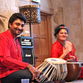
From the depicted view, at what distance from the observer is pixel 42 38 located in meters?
5.77

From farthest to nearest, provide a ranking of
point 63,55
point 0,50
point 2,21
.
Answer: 1. point 2,21
2. point 63,55
3. point 0,50

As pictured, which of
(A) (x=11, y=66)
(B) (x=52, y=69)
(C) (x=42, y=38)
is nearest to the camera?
(A) (x=11, y=66)

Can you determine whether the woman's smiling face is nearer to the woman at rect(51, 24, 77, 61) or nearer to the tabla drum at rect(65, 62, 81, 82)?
the woman at rect(51, 24, 77, 61)

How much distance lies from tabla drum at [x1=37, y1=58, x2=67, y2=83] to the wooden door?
2.68m

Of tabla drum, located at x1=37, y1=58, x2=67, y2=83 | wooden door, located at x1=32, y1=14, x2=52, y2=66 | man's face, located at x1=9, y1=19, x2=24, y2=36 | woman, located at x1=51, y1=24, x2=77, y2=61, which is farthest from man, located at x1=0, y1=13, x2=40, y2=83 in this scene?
wooden door, located at x1=32, y1=14, x2=52, y2=66

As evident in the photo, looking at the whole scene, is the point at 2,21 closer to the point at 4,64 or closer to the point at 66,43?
the point at 66,43

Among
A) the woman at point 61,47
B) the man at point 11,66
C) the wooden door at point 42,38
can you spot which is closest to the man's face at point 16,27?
the man at point 11,66

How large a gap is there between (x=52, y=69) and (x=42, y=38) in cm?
304

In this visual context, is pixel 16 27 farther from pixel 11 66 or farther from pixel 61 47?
pixel 61 47

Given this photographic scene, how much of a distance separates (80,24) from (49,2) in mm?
1105

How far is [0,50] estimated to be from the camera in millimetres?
2137

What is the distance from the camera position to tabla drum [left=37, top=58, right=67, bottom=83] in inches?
102

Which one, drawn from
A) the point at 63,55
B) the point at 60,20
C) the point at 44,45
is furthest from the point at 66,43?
the point at 60,20

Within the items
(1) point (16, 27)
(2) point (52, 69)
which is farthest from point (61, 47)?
(1) point (16, 27)
